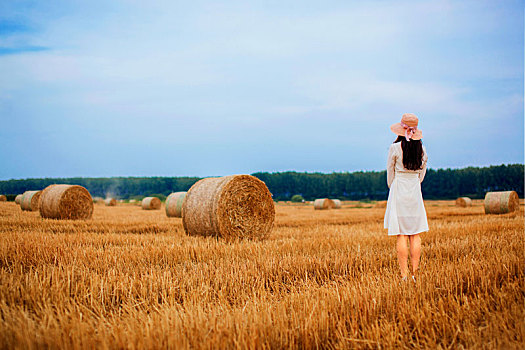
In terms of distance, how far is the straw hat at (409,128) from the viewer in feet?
16.3

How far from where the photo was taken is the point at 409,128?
501 centimetres

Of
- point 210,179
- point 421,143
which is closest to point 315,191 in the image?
point 210,179

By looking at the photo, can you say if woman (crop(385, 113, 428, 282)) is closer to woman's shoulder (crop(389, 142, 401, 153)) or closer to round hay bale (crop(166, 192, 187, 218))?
woman's shoulder (crop(389, 142, 401, 153))

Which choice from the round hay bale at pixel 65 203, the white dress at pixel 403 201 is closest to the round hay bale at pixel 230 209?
the white dress at pixel 403 201

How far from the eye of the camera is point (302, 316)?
3178mm

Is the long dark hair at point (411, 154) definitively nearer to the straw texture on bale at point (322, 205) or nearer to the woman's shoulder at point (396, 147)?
the woman's shoulder at point (396, 147)

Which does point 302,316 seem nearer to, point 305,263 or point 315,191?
point 305,263

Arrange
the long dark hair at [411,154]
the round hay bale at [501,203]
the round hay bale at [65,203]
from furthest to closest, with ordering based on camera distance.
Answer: the round hay bale at [501,203] < the round hay bale at [65,203] < the long dark hair at [411,154]

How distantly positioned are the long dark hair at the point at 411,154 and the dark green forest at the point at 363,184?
53.9m

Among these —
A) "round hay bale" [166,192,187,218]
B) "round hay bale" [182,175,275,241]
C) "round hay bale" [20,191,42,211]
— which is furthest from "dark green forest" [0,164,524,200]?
"round hay bale" [182,175,275,241]

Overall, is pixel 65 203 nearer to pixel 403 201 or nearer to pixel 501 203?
pixel 403 201

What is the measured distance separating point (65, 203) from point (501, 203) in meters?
20.2

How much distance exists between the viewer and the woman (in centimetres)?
498

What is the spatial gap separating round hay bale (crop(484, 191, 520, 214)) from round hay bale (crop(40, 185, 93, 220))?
63.5 feet
